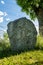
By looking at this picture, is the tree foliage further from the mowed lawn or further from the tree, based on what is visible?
the mowed lawn

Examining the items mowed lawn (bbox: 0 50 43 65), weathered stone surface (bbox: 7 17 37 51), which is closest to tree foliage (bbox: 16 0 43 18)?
weathered stone surface (bbox: 7 17 37 51)

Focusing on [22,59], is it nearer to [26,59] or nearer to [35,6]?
[26,59]

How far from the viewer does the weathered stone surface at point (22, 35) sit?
19.4 meters

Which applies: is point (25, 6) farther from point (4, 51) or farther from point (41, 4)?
point (4, 51)

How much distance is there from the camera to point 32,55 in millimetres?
16594

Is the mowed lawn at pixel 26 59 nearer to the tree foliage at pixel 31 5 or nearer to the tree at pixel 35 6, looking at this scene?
the tree at pixel 35 6

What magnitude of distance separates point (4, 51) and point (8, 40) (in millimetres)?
2724

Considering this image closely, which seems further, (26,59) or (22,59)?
(26,59)

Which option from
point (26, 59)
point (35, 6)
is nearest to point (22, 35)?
point (26, 59)

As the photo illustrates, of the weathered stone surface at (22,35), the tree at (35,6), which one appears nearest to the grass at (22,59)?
the weathered stone surface at (22,35)

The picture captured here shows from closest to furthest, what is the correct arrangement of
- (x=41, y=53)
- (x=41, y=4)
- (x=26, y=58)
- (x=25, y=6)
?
(x=26, y=58)
(x=41, y=53)
(x=41, y=4)
(x=25, y=6)

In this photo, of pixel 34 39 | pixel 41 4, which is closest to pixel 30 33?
pixel 34 39

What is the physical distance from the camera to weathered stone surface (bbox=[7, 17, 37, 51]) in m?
19.4

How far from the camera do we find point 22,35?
19.4 m
